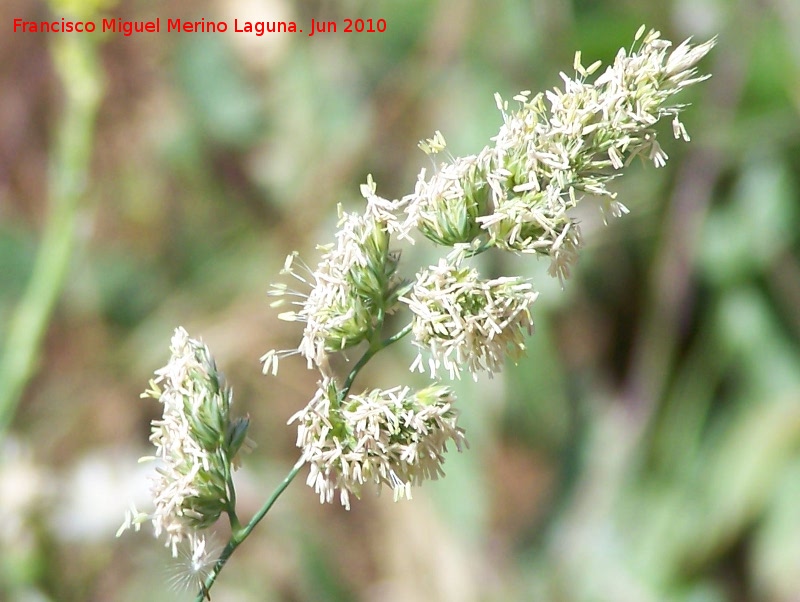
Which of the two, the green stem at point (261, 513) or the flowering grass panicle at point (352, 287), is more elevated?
the flowering grass panicle at point (352, 287)

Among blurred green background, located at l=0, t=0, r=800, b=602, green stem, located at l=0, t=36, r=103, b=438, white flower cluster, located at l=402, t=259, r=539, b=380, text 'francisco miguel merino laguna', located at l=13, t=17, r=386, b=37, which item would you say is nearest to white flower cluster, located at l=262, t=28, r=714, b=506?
white flower cluster, located at l=402, t=259, r=539, b=380

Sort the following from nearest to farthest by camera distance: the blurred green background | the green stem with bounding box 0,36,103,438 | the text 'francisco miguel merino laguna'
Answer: the green stem with bounding box 0,36,103,438 → the blurred green background → the text 'francisco miguel merino laguna'

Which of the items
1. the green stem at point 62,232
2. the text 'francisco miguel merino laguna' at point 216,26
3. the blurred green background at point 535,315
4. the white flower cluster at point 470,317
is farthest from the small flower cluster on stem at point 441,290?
the text 'francisco miguel merino laguna' at point 216,26

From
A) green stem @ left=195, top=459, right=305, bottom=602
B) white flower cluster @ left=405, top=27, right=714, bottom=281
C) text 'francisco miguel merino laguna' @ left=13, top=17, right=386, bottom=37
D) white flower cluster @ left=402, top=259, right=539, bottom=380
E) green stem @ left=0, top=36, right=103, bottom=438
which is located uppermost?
text 'francisco miguel merino laguna' @ left=13, top=17, right=386, bottom=37

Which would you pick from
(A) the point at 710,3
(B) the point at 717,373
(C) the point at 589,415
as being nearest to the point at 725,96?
(A) the point at 710,3

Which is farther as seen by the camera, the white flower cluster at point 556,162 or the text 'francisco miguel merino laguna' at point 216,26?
the text 'francisco miguel merino laguna' at point 216,26

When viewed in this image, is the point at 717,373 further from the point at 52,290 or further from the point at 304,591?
the point at 52,290

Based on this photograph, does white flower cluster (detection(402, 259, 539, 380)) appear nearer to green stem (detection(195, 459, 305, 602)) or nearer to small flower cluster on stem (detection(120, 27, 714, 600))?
small flower cluster on stem (detection(120, 27, 714, 600))

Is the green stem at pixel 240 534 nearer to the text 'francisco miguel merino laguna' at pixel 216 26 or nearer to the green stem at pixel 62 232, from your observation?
the green stem at pixel 62 232

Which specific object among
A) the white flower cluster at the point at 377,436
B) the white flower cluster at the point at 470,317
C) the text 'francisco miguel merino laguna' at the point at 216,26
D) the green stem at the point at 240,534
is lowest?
the green stem at the point at 240,534
